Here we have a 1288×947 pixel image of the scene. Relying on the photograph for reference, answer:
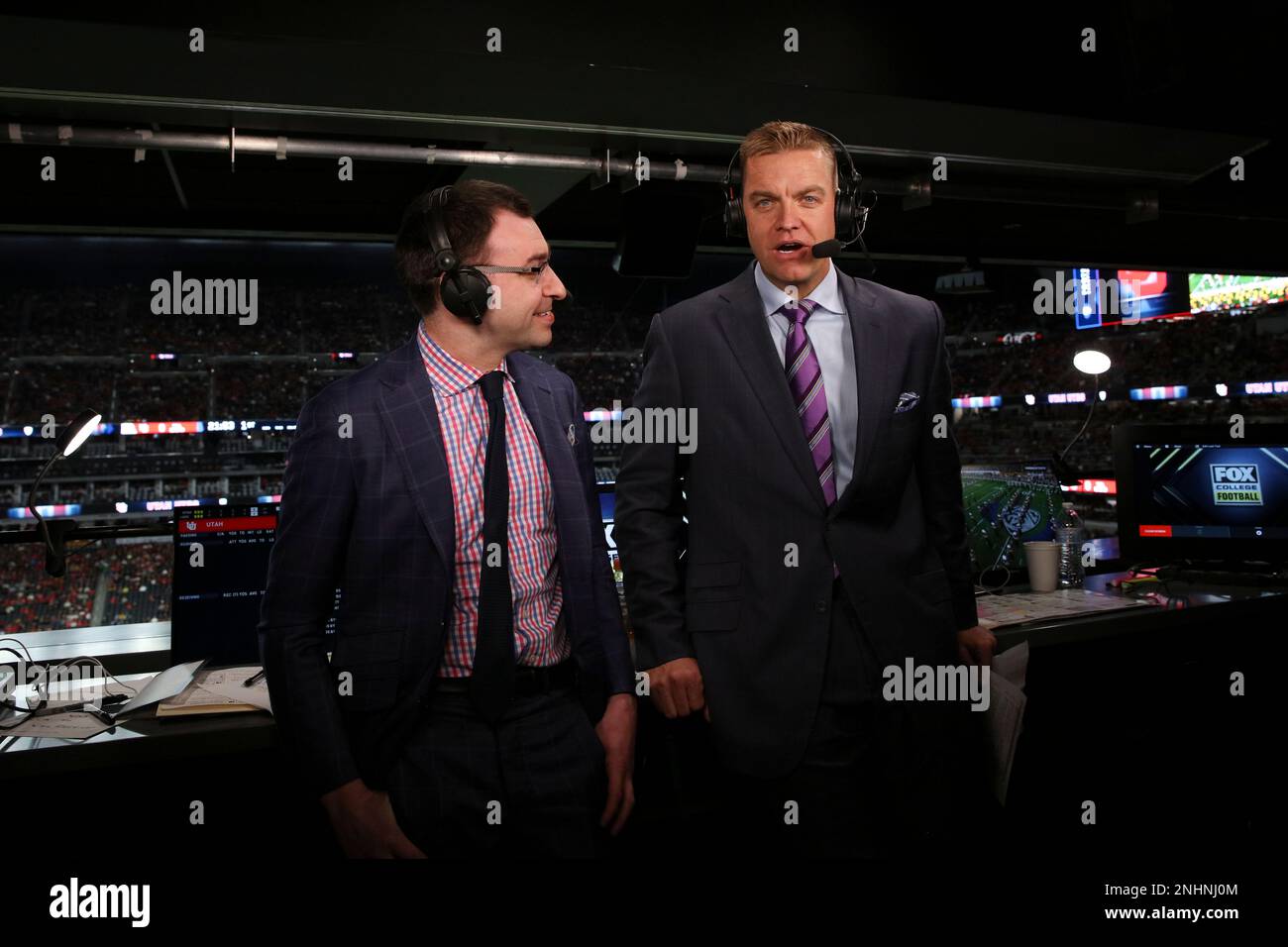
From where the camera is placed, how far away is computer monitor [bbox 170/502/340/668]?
2.16m

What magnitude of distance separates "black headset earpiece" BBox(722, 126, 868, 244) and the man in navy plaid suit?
45 centimetres

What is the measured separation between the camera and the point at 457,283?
4.65ft

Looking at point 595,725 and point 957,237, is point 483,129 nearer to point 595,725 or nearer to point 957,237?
point 595,725

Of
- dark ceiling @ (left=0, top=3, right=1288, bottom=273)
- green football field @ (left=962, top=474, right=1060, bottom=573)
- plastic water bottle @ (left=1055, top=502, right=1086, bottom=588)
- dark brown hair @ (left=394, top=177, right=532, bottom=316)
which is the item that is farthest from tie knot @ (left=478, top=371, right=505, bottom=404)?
plastic water bottle @ (left=1055, top=502, right=1086, bottom=588)

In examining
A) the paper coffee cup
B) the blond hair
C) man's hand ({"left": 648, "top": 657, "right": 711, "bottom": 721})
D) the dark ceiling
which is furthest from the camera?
the paper coffee cup

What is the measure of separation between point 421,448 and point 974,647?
104 cm

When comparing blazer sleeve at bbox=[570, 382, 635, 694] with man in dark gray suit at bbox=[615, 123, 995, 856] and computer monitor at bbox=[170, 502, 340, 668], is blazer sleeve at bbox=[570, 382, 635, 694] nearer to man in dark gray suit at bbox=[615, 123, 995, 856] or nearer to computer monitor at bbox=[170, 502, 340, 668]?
man in dark gray suit at bbox=[615, 123, 995, 856]

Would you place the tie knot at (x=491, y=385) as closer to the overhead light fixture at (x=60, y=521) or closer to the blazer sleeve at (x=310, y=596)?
the blazer sleeve at (x=310, y=596)

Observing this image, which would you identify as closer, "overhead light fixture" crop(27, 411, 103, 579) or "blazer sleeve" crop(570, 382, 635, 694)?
"blazer sleeve" crop(570, 382, 635, 694)

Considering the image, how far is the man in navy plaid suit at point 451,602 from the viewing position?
1.31 meters

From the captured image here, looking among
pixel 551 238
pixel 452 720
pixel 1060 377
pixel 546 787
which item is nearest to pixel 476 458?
pixel 452 720

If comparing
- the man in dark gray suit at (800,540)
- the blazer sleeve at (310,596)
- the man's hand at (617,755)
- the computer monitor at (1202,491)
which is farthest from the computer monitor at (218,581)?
the computer monitor at (1202,491)

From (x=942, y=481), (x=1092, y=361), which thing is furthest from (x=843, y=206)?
(x=1092, y=361)

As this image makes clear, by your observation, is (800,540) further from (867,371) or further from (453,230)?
(453,230)
